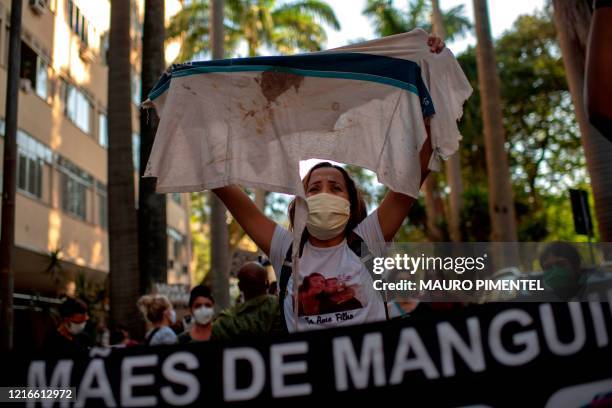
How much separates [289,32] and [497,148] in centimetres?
1654

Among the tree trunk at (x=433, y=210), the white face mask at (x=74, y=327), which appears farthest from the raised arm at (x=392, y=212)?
the tree trunk at (x=433, y=210)

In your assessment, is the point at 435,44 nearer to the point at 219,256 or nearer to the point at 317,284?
the point at 317,284

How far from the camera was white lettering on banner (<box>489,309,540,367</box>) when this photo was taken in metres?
2.08

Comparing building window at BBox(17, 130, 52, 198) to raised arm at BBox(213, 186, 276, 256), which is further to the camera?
building window at BBox(17, 130, 52, 198)

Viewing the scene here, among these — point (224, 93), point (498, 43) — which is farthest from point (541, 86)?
point (224, 93)

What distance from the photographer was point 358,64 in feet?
14.3

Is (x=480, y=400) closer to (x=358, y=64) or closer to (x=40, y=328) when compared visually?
(x=358, y=64)

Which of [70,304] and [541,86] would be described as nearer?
[70,304]

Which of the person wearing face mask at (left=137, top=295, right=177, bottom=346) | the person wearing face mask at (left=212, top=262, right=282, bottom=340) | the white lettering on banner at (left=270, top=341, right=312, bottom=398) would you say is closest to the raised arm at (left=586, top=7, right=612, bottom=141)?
the white lettering on banner at (left=270, top=341, right=312, bottom=398)

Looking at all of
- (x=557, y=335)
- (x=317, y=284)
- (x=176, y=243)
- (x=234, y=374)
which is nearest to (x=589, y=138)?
(x=317, y=284)

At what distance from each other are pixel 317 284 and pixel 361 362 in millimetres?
1579

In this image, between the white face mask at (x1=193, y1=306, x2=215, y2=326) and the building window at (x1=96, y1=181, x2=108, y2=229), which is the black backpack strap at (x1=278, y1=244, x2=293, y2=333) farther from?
the building window at (x1=96, y1=181, x2=108, y2=229)

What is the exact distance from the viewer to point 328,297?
12.0ft

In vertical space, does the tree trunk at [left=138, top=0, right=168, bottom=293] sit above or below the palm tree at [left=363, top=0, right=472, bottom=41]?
below
